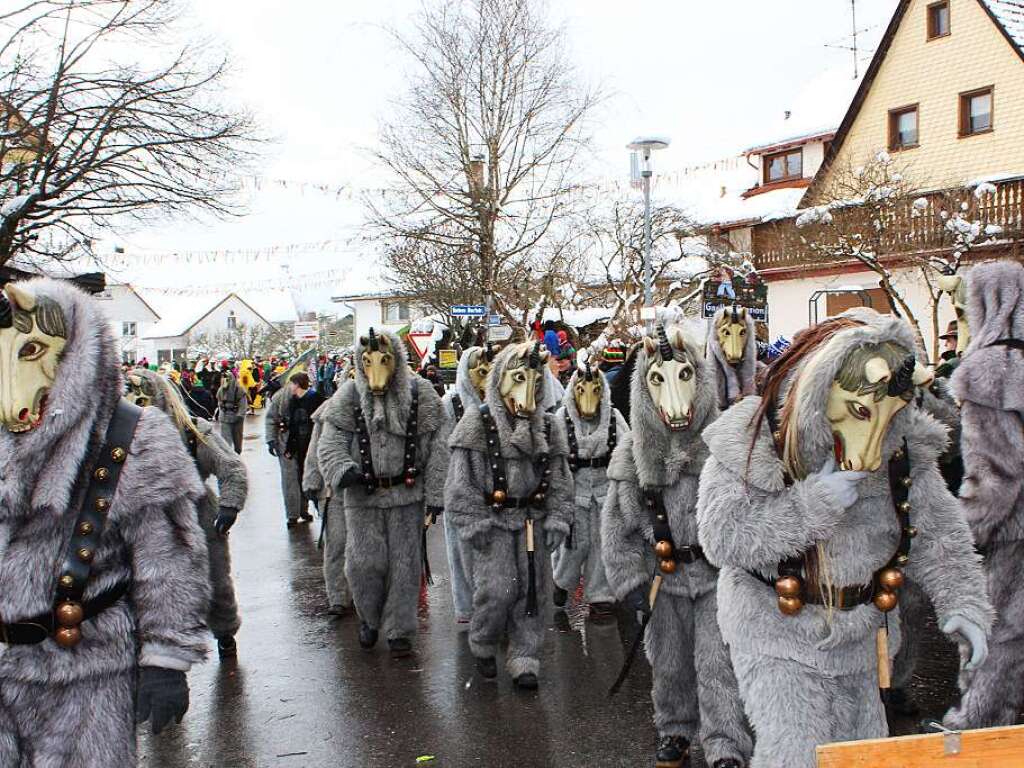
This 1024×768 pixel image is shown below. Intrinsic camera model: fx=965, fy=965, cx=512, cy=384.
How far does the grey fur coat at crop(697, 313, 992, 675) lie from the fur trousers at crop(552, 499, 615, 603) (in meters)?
3.90

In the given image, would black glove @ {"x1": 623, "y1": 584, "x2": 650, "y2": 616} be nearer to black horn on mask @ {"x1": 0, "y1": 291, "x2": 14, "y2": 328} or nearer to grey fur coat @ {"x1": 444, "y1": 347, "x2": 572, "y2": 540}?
grey fur coat @ {"x1": 444, "y1": 347, "x2": 572, "y2": 540}

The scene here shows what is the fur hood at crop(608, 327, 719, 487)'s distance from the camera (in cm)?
452

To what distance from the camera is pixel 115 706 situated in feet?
9.75

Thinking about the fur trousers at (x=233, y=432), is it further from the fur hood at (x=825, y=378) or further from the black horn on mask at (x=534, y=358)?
the fur hood at (x=825, y=378)

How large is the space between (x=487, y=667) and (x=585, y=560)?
1981mm

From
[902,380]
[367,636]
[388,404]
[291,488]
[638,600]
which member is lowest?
[367,636]

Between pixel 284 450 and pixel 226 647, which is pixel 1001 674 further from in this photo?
pixel 284 450

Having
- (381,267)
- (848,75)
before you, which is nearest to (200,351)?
(381,267)

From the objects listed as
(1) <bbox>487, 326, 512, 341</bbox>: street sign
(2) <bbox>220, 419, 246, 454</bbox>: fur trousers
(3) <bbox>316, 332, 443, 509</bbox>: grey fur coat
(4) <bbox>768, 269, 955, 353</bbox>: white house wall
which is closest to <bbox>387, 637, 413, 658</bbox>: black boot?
(3) <bbox>316, 332, 443, 509</bbox>: grey fur coat

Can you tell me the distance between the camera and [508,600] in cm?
574

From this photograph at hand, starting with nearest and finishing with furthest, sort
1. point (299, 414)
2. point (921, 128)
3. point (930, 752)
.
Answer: point (930, 752)
point (299, 414)
point (921, 128)

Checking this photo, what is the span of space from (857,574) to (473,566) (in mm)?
3129

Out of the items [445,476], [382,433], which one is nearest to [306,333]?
[382,433]

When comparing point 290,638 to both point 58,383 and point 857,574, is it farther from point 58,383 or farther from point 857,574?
point 857,574
